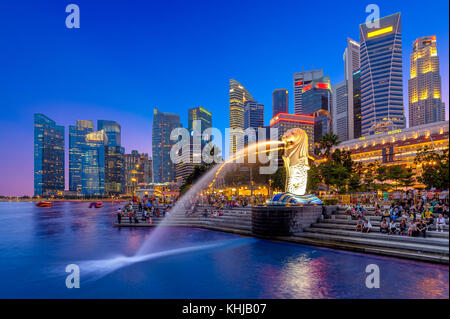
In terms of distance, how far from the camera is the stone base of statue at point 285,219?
18.6 m

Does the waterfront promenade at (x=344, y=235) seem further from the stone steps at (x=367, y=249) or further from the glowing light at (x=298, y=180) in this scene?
the glowing light at (x=298, y=180)

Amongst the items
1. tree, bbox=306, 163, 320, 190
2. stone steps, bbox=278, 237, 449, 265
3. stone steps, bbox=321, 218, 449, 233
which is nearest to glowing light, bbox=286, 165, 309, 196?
stone steps, bbox=321, 218, 449, 233

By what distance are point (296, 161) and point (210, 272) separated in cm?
1187

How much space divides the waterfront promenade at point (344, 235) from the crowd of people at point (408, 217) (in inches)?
13.7

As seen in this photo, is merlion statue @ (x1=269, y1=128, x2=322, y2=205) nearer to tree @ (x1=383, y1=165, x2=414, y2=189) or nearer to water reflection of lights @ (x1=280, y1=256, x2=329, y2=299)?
water reflection of lights @ (x1=280, y1=256, x2=329, y2=299)

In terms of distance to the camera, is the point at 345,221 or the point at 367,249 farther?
the point at 345,221

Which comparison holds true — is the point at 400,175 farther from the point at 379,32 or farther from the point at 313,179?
the point at 379,32

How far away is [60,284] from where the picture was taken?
33.8 feet

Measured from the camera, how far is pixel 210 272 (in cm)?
1147

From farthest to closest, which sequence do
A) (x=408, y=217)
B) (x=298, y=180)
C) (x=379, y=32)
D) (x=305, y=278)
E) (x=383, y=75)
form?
(x=379, y=32) → (x=383, y=75) → (x=298, y=180) → (x=408, y=217) → (x=305, y=278)

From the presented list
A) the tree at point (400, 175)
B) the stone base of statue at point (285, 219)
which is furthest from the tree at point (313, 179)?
the stone base of statue at point (285, 219)

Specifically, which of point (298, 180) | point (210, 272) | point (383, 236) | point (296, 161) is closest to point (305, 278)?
point (210, 272)

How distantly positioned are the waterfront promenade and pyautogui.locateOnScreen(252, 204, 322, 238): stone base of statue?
1.36ft
